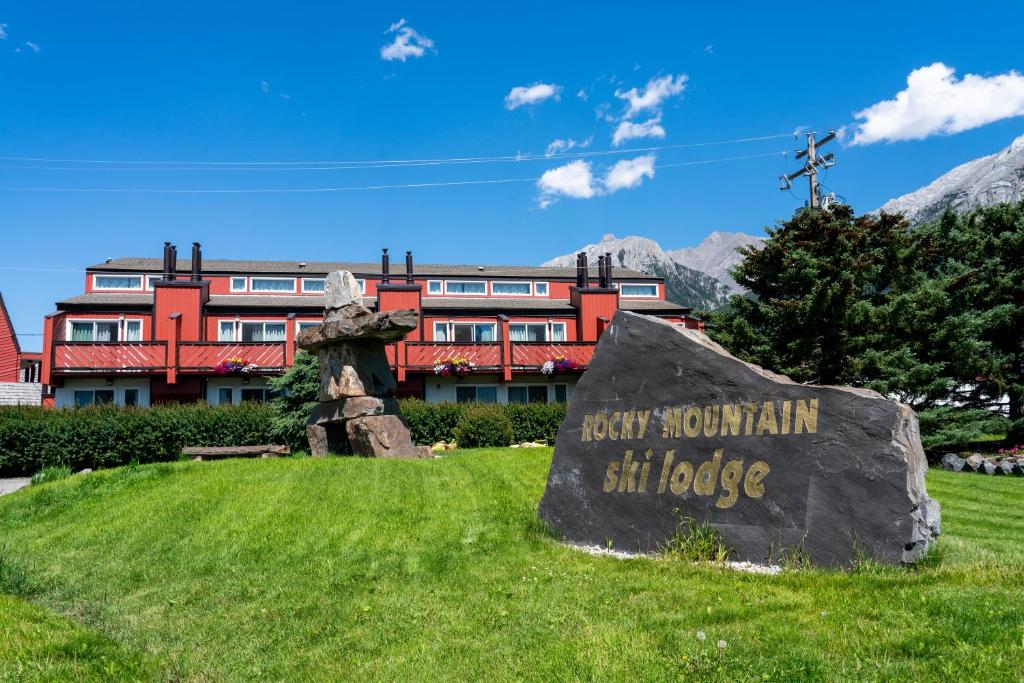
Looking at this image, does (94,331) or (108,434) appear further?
(94,331)

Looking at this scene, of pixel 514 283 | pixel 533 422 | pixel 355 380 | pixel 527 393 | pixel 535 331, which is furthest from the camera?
pixel 514 283

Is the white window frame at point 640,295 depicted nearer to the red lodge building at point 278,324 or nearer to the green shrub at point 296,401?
the red lodge building at point 278,324

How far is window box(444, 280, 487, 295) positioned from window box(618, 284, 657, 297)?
27.7 ft

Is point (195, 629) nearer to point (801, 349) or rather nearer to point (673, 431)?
point (673, 431)

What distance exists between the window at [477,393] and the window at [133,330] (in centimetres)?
1541

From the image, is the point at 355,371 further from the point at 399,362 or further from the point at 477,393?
the point at 477,393

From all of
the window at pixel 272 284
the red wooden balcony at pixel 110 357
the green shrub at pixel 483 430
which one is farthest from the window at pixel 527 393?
the red wooden balcony at pixel 110 357

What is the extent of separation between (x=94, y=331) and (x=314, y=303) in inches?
398

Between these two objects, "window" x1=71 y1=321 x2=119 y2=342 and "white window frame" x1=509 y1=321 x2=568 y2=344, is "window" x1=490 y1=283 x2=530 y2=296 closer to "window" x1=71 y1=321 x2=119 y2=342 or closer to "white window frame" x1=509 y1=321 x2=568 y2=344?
"white window frame" x1=509 y1=321 x2=568 y2=344

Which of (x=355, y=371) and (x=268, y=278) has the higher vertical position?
(x=268, y=278)

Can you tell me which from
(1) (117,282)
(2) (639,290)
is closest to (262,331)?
(1) (117,282)

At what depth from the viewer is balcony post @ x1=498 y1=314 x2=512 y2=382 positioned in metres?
31.6

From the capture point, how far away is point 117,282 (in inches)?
1374

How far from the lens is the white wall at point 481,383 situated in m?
32.7
